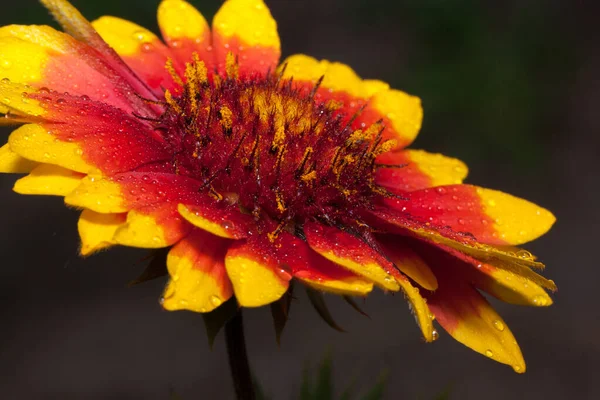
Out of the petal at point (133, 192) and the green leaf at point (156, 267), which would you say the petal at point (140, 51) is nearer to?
the petal at point (133, 192)

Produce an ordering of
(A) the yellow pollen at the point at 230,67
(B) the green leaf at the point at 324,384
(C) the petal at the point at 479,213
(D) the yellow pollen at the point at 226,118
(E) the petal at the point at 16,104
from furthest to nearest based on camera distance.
Answer: (B) the green leaf at the point at 324,384
(A) the yellow pollen at the point at 230,67
(C) the petal at the point at 479,213
(D) the yellow pollen at the point at 226,118
(E) the petal at the point at 16,104

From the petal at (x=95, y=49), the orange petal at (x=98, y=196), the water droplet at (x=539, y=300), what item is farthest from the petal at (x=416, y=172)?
the orange petal at (x=98, y=196)

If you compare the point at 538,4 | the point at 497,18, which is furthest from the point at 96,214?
the point at 538,4

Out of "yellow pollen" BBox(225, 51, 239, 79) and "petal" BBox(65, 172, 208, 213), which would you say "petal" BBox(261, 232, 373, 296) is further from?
"yellow pollen" BBox(225, 51, 239, 79)

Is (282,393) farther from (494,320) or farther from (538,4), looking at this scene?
(538,4)

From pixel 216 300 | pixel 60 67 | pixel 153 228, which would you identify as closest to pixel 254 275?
pixel 216 300

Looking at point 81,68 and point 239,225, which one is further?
point 81,68

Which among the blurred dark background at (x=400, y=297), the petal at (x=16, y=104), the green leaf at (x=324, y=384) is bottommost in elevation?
the blurred dark background at (x=400, y=297)
